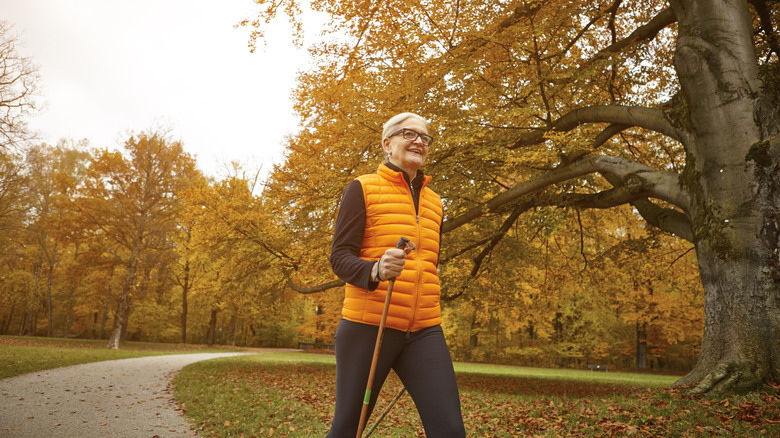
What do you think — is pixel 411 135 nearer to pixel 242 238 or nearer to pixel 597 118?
pixel 597 118

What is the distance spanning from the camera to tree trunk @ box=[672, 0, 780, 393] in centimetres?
577

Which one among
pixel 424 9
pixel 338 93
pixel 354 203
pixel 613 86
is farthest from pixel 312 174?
pixel 354 203

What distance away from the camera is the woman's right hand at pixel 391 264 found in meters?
1.92

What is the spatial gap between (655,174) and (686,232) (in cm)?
135

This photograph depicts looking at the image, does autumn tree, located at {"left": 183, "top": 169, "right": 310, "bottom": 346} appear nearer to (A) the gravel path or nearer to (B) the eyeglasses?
(A) the gravel path

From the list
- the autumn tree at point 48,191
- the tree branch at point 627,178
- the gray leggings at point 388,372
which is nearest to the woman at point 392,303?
the gray leggings at point 388,372

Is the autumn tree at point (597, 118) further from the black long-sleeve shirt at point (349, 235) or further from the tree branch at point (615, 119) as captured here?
the black long-sleeve shirt at point (349, 235)

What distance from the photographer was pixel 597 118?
796 cm

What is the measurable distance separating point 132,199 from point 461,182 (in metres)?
17.5

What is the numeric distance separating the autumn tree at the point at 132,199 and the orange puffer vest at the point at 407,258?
2114cm

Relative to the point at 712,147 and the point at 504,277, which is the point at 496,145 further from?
the point at 504,277

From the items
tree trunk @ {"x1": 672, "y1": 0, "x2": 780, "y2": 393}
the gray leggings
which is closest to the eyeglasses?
the gray leggings

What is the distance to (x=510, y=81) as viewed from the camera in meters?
8.64

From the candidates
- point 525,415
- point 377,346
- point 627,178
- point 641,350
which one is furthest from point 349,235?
point 641,350
